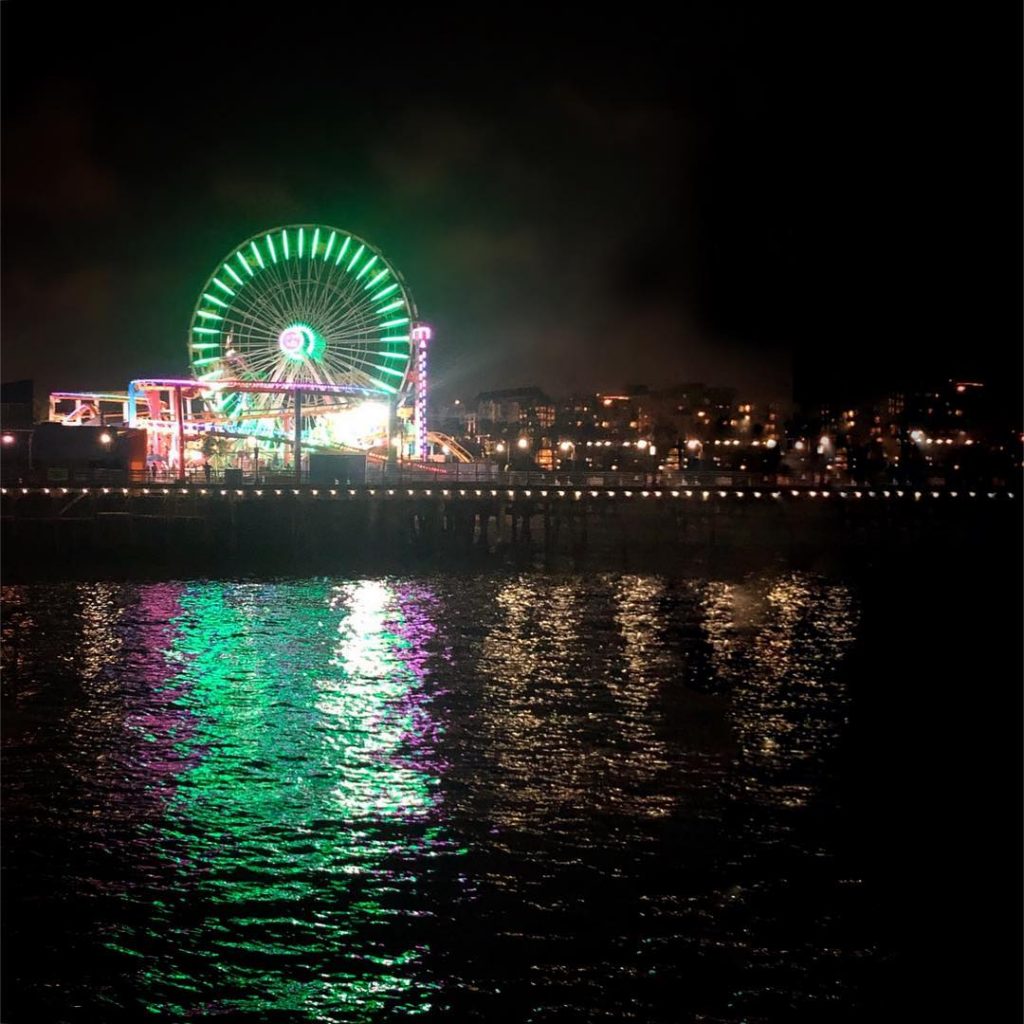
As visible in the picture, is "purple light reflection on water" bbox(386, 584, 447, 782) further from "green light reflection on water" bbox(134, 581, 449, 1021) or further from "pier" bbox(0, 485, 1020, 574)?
"pier" bbox(0, 485, 1020, 574)

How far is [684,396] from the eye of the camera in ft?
389

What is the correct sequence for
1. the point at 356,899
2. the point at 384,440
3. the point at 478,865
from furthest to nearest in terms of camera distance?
the point at 384,440 < the point at 478,865 < the point at 356,899

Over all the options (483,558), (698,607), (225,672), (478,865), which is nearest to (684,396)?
(483,558)

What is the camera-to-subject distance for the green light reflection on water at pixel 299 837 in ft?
28.8

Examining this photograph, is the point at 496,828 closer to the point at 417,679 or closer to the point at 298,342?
the point at 417,679

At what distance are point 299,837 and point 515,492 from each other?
29.8 m

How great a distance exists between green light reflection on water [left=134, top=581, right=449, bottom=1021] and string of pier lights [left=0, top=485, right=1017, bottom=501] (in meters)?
16.3

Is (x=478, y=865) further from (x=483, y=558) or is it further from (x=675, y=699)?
(x=483, y=558)

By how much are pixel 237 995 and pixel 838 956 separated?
474cm

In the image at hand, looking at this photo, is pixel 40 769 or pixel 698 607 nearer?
pixel 40 769

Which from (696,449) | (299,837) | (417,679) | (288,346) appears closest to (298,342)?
(288,346)

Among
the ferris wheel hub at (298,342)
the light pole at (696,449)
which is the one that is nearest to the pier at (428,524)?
the ferris wheel hub at (298,342)

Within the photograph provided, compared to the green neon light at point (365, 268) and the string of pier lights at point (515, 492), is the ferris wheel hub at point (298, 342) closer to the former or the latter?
the green neon light at point (365, 268)

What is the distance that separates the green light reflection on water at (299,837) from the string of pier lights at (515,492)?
641 inches
